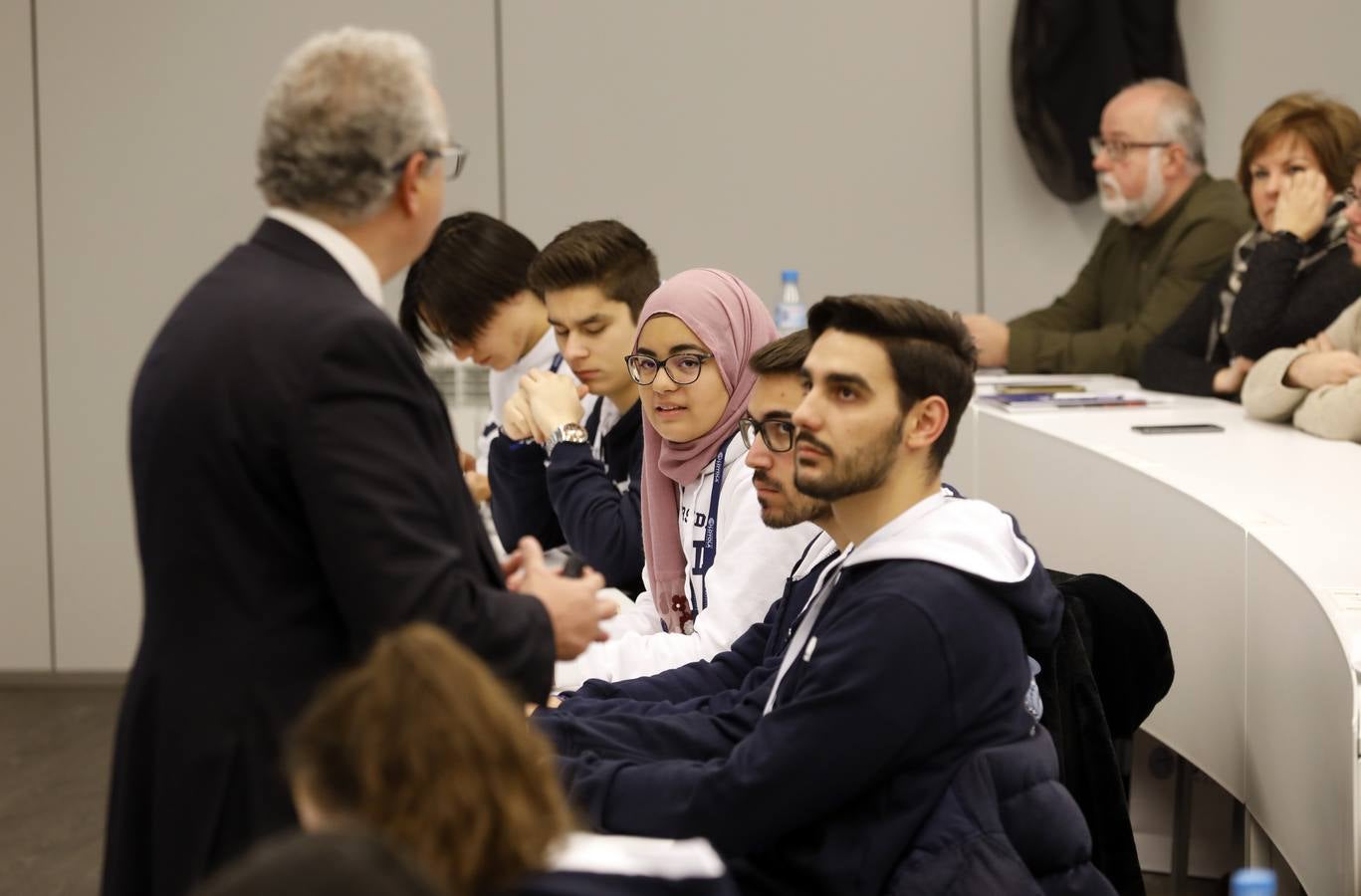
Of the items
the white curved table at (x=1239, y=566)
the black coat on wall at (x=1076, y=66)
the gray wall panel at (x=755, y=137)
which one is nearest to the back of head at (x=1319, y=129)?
the white curved table at (x=1239, y=566)

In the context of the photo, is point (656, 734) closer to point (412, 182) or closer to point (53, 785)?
point (412, 182)

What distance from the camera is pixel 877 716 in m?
1.53

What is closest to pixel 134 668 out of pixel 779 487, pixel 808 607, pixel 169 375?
pixel 169 375

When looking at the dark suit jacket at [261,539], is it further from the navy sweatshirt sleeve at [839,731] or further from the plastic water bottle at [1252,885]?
the plastic water bottle at [1252,885]

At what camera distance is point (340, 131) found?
1.38 meters

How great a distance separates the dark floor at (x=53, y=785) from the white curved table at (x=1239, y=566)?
214cm

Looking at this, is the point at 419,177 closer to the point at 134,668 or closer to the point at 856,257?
the point at 134,668

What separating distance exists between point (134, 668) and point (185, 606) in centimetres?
10

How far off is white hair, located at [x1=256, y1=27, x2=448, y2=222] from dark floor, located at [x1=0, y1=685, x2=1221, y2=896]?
219 centimetres

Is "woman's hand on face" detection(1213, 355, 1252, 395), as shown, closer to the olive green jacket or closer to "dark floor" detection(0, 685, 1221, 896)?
the olive green jacket

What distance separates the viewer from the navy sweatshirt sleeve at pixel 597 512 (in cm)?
271

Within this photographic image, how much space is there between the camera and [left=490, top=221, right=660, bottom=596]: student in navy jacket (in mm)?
2730

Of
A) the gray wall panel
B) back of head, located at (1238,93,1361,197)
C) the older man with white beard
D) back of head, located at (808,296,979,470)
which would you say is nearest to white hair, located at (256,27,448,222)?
back of head, located at (808,296,979,470)

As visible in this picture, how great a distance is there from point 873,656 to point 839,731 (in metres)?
0.08
